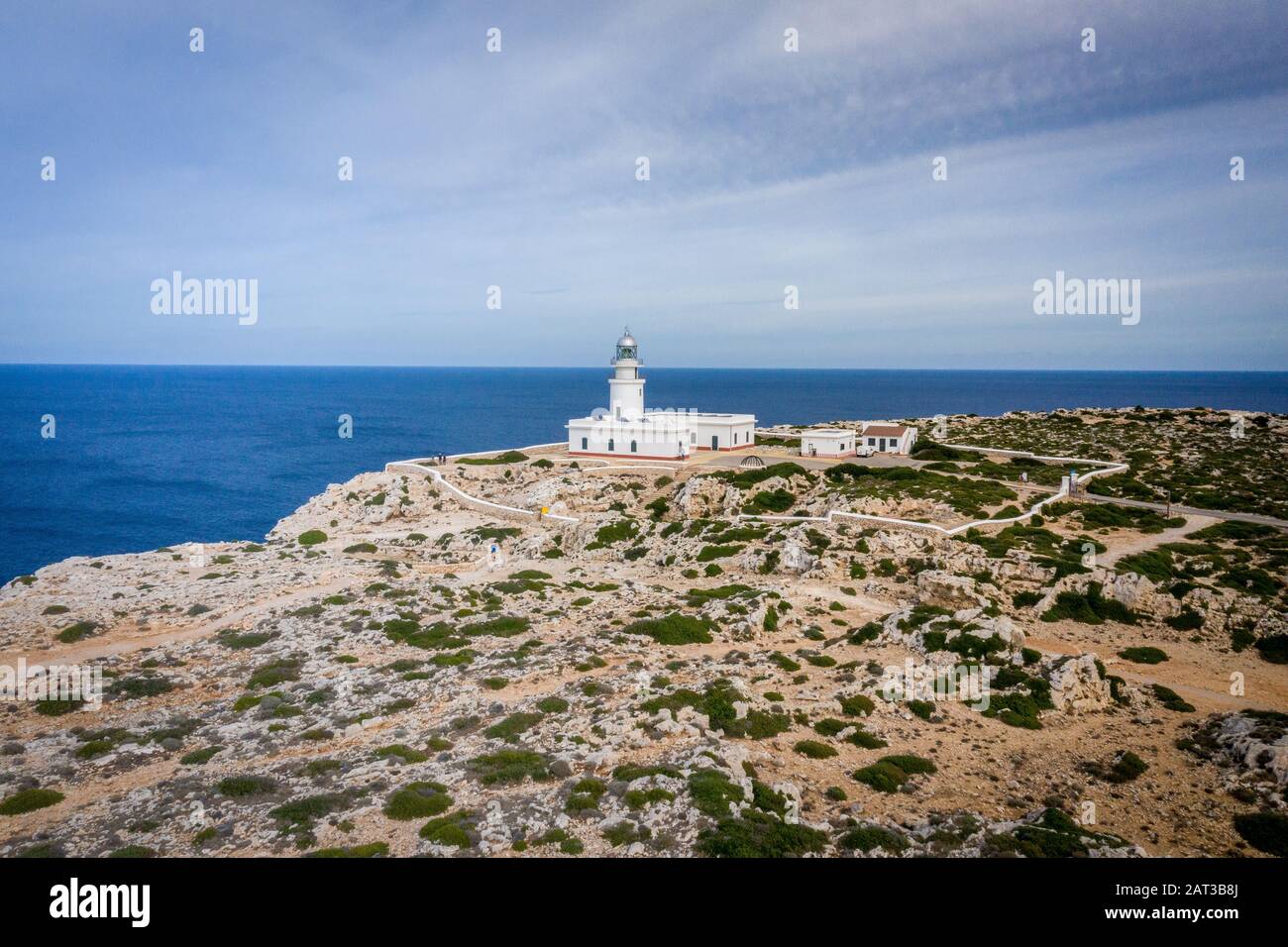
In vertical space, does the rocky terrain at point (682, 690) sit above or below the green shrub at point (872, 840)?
above

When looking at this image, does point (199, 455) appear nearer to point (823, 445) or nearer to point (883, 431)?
point (823, 445)

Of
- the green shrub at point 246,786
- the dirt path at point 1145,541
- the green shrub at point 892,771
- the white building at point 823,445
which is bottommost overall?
the green shrub at point 892,771

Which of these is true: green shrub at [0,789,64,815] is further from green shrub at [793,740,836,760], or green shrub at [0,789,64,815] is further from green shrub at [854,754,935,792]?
green shrub at [854,754,935,792]

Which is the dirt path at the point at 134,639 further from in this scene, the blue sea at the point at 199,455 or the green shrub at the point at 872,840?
the blue sea at the point at 199,455

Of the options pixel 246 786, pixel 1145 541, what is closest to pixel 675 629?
pixel 246 786

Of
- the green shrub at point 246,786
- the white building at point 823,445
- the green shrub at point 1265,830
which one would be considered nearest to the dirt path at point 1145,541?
the green shrub at point 1265,830

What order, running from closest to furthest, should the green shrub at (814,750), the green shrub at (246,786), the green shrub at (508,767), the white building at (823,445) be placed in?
the green shrub at (246,786) < the green shrub at (508,767) < the green shrub at (814,750) < the white building at (823,445)
